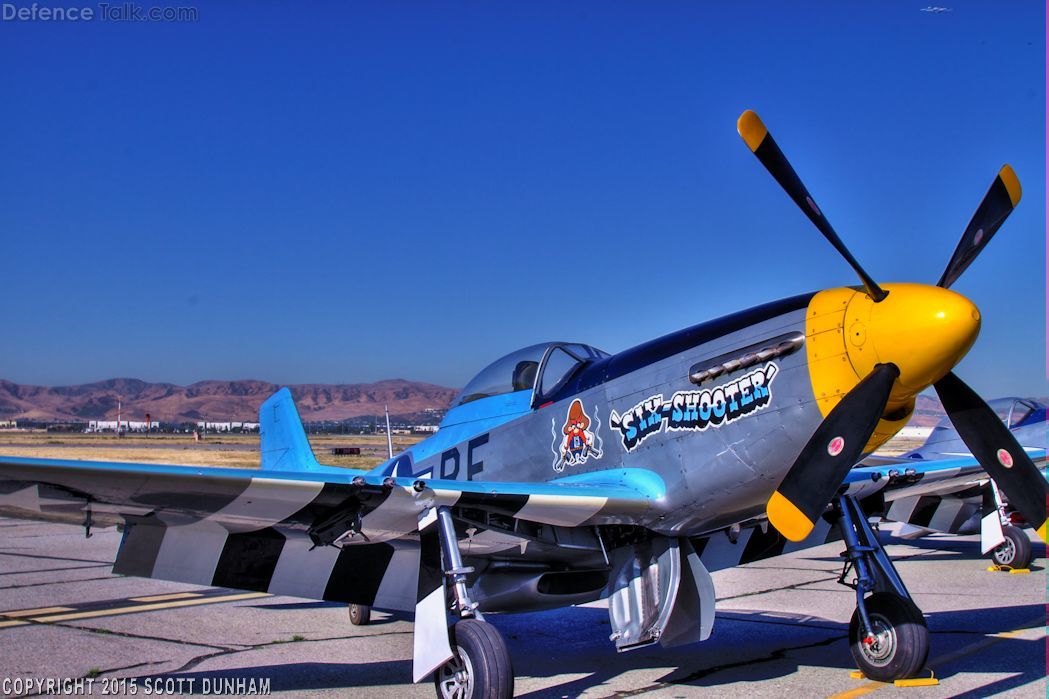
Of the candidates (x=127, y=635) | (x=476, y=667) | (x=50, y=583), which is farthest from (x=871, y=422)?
(x=50, y=583)

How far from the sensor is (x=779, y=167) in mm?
4953

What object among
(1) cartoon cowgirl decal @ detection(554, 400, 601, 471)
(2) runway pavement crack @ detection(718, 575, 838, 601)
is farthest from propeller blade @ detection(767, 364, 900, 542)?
(2) runway pavement crack @ detection(718, 575, 838, 601)

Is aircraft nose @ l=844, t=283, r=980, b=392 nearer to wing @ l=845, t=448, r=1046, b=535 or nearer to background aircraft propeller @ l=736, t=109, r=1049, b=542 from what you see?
background aircraft propeller @ l=736, t=109, r=1049, b=542

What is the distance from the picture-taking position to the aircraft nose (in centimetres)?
445

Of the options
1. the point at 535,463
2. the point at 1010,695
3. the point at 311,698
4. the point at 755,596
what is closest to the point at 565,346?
the point at 535,463

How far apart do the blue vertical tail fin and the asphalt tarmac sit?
1.40 meters

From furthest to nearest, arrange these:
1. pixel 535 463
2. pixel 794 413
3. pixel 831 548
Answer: pixel 831 548 < pixel 535 463 < pixel 794 413

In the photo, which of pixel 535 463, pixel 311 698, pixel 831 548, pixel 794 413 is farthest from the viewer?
pixel 831 548

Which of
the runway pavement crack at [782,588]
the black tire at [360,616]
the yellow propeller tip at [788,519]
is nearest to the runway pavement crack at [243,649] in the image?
the black tire at [360,616]

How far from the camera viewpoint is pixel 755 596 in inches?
371

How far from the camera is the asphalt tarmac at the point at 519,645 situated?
5.52m

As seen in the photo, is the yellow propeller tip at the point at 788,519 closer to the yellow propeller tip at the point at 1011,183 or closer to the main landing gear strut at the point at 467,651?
the main landing gear strut at the point at 467,651

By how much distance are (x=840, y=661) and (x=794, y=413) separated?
7.62ft

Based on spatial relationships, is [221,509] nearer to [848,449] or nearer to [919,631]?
[848,449]
